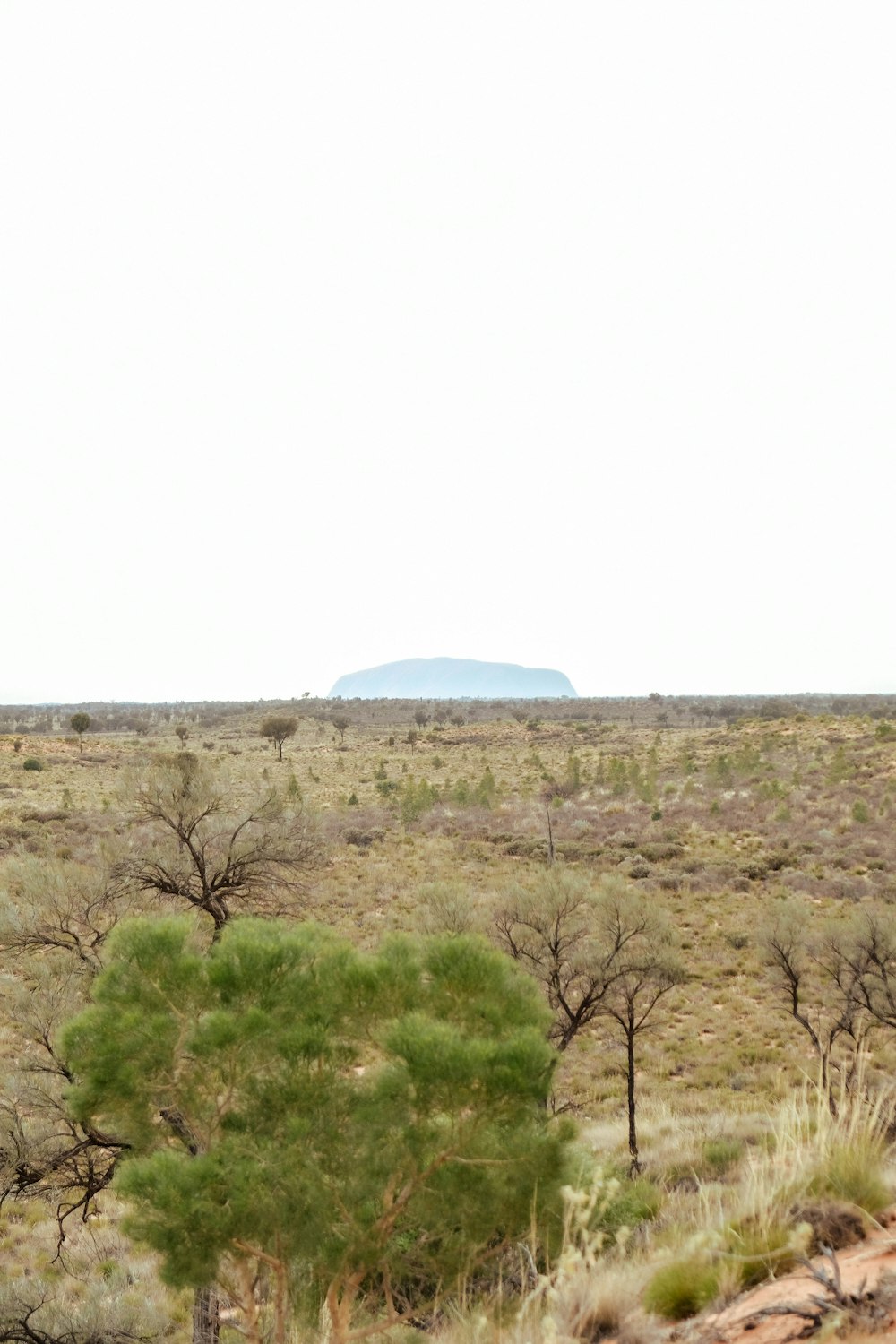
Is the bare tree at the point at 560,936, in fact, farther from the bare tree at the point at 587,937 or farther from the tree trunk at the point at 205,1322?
the tree trunk at the point at 205,1322

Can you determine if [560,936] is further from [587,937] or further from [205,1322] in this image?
[205,1322]

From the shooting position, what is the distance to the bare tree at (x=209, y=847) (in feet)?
39.1

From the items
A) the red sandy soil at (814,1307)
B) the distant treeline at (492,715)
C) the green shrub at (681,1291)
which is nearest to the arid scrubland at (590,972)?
the green shrub at (681,1291)

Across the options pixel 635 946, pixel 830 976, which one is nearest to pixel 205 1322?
pixel 635 946

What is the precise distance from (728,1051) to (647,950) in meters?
4.92

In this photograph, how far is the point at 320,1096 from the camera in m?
5.02

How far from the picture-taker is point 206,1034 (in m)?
4.89

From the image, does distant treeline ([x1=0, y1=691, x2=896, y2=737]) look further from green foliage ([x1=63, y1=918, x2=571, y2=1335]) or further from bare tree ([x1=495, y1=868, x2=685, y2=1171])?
green foliage ([x1=63, y1=918, x2=571, y2=1335])

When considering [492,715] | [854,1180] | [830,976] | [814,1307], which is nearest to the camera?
[814,1307]

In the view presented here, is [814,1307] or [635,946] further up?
[814,1307]

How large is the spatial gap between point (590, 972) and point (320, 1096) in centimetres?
1319

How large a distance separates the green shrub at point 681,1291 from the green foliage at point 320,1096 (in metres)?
0.81

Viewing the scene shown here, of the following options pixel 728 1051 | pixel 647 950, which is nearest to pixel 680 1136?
pixel 647 950

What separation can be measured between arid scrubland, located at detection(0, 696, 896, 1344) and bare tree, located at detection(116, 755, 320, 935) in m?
0.06
